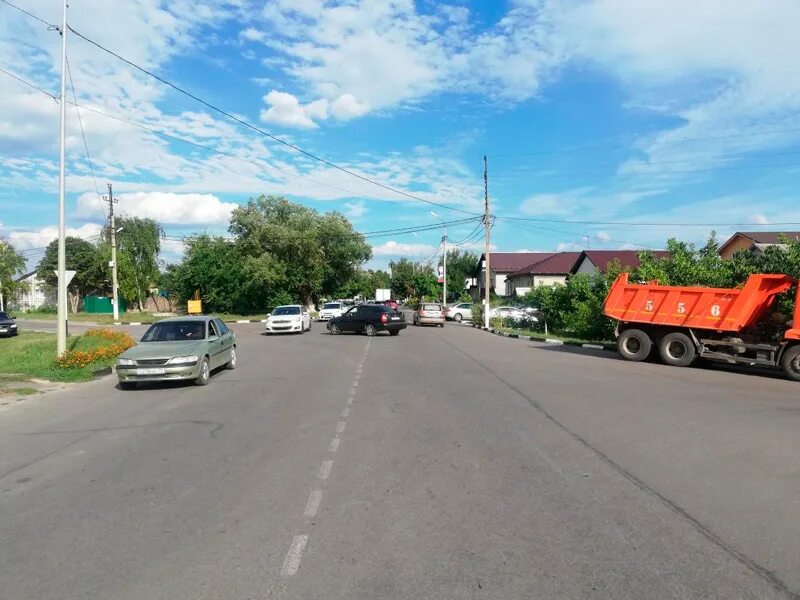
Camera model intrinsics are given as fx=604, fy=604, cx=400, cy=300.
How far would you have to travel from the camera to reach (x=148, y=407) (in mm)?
10523

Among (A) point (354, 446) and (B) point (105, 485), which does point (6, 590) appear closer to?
(B) point (105, 485)

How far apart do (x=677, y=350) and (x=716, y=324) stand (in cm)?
145

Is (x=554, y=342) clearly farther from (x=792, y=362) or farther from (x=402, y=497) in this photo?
(x=402, y=497)

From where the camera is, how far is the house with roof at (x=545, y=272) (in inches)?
2436

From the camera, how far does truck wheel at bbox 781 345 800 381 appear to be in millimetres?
14742

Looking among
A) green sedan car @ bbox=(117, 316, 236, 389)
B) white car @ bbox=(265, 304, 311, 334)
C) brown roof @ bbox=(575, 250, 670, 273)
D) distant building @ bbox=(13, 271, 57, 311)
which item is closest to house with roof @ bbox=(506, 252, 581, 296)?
brown roof @ bbox=(575, 250, 670, 273)

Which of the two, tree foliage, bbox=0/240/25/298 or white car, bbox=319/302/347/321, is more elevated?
tree foliage, bbox=0/240/25/298

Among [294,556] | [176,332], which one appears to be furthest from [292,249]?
[294,556]

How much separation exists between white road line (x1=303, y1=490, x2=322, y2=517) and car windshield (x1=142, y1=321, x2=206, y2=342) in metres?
9.06

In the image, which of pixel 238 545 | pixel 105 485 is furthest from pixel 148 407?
pixel 238 545

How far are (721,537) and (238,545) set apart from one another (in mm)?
3587

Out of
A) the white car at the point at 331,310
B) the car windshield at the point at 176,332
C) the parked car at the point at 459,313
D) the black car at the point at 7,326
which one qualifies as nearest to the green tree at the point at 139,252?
the white car at the point at 331,310

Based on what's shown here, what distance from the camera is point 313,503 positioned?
528 centimetres

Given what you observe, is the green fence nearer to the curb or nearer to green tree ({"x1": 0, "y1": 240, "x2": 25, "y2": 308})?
green tree ({"x1": 0, "y1": 240, "x2": 25, "y2": 308})
